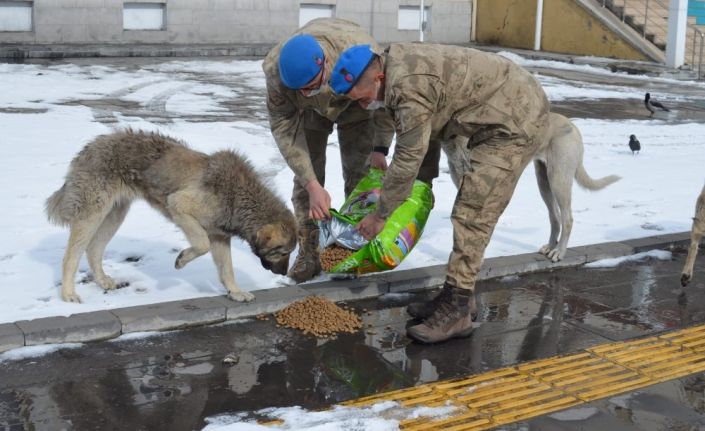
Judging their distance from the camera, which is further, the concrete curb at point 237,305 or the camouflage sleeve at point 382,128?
the camouflage sleeve at point 382,128

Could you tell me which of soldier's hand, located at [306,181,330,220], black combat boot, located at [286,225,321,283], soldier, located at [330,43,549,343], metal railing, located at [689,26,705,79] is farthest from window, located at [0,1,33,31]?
soldier, located at [330,43,549,343]

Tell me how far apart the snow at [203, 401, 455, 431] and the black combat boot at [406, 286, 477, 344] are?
1.00 metres

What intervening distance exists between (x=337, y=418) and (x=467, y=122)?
6.77 feet

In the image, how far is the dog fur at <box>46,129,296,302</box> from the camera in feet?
20.6

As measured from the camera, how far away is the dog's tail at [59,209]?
20.7ft

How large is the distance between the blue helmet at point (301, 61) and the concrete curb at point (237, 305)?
166 centimetres

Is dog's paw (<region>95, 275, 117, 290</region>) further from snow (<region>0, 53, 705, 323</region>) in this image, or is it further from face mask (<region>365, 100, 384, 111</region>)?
face mask (<region>365, 100, 384, 111</region>)

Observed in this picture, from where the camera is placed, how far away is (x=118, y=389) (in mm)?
5047

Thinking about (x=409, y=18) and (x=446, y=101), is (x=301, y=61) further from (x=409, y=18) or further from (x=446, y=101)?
(x=409, y=18)

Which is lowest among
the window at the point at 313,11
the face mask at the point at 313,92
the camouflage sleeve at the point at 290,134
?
the camouflage sleeve at the point at 290,134

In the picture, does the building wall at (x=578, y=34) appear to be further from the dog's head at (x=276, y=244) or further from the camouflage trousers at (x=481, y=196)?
the dog's head at (x=276, y=244)

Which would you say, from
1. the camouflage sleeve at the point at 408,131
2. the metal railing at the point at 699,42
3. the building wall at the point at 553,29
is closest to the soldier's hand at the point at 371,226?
the camouflage sleeve at the point at 408,131

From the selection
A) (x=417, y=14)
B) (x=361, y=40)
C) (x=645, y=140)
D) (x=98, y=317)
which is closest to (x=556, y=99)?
(x=645, y=140)

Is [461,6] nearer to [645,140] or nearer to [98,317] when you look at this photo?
[645,140]
